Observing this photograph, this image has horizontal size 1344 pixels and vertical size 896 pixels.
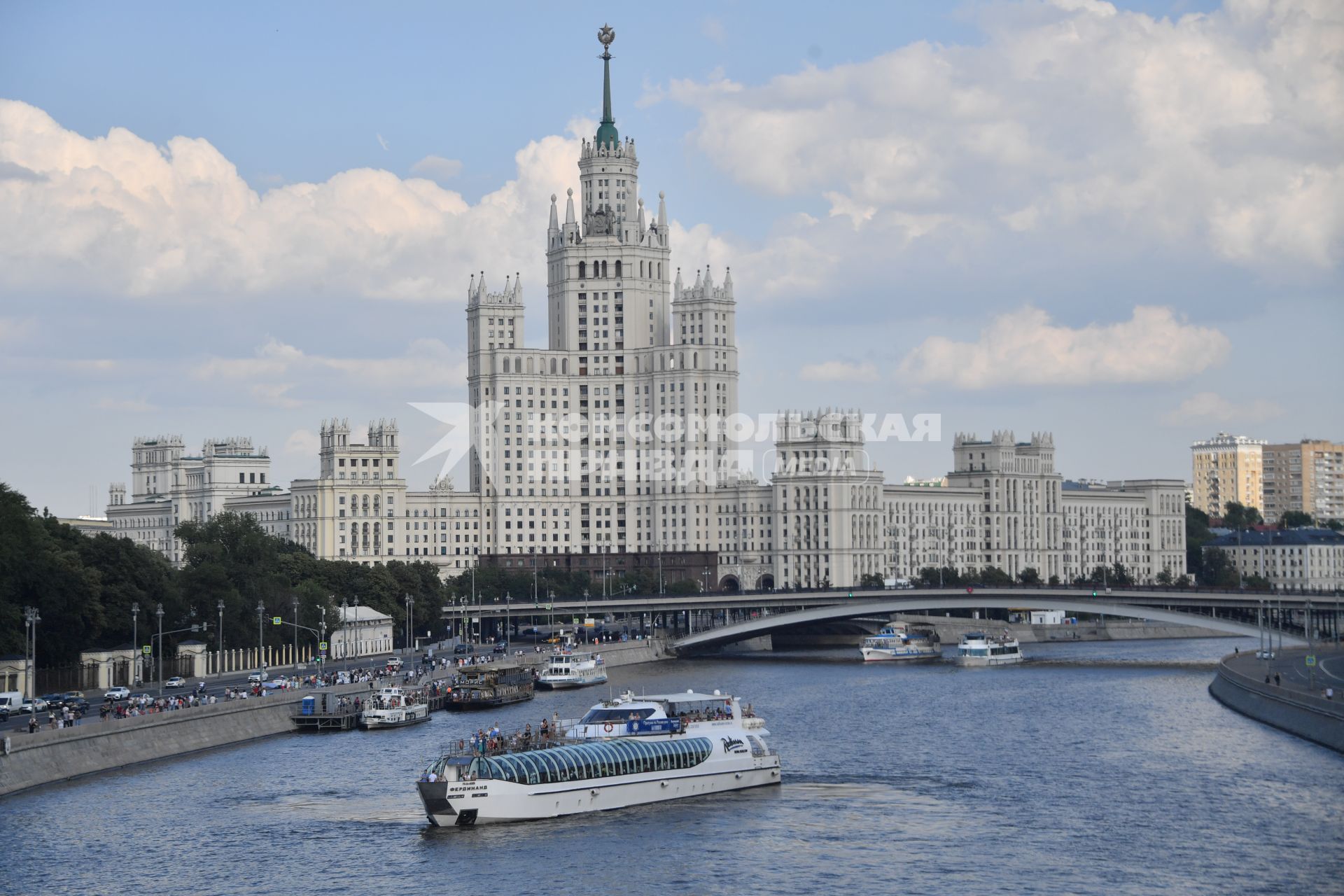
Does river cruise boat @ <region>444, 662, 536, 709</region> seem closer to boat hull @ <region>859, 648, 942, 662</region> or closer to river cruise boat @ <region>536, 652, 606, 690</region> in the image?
river cruise boat @ <region>536, 652, 606, 690</region>

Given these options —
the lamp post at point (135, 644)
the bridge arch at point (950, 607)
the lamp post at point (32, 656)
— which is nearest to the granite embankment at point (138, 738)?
the lamp post at point (32, 656)

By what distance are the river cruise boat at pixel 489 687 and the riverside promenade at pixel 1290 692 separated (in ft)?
158

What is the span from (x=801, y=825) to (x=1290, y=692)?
1698 inches

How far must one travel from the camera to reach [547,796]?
287 ft

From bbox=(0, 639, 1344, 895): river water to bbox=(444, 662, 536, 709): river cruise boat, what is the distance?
17.8 meters

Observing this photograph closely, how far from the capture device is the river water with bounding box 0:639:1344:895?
75.1m

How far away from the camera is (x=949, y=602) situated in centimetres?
18912

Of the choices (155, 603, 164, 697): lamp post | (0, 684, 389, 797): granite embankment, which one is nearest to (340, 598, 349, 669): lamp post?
(155, 603, 164, 697): lamp post

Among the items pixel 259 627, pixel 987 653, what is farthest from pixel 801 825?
pixel 987 653

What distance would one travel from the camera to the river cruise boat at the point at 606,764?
86.1 meters

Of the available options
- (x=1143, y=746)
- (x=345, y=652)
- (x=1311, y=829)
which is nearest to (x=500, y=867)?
(x=1311, y=829)

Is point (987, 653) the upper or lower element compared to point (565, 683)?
upper

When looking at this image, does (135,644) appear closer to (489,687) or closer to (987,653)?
(489,687)

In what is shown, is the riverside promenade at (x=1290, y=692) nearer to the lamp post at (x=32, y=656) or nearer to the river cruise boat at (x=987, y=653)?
the river cruise boat at (x=987, y=653)
